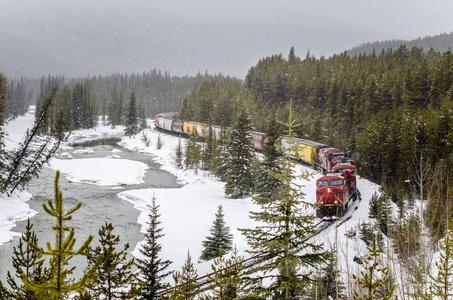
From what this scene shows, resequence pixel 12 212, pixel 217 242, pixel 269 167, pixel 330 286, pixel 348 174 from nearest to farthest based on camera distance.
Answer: pixel 330 286, pixel 217 242, pixel 348 174, pixel 12 212, pixel 269 167

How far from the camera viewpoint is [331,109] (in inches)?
3243

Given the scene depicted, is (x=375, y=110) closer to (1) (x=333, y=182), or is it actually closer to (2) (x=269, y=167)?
(2) (x=269, y=167)

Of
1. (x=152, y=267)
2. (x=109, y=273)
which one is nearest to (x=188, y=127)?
(x=152, y=267)

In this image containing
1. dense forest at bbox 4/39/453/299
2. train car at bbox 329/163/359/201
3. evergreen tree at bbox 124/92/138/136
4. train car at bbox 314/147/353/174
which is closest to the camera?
dense forest at bbox 4/39/453/299

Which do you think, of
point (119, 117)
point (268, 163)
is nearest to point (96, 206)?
point (268, 163)

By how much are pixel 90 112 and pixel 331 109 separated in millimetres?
83346

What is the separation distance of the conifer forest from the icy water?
1.00 ft

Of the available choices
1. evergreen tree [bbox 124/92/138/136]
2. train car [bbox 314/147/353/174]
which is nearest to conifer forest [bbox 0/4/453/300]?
train car [bbox 314/147/353/174]

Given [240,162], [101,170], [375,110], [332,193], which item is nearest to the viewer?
[332,193]

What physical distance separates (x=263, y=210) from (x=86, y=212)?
18058 mm

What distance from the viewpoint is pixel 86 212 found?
32531mm

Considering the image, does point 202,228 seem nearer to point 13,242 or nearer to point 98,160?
point 13,242

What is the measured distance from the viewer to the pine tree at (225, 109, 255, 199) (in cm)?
4022

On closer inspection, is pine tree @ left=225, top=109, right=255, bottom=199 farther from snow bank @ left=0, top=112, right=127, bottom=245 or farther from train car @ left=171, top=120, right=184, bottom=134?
train car @ left=171, top=120, right=184, bottom=134
